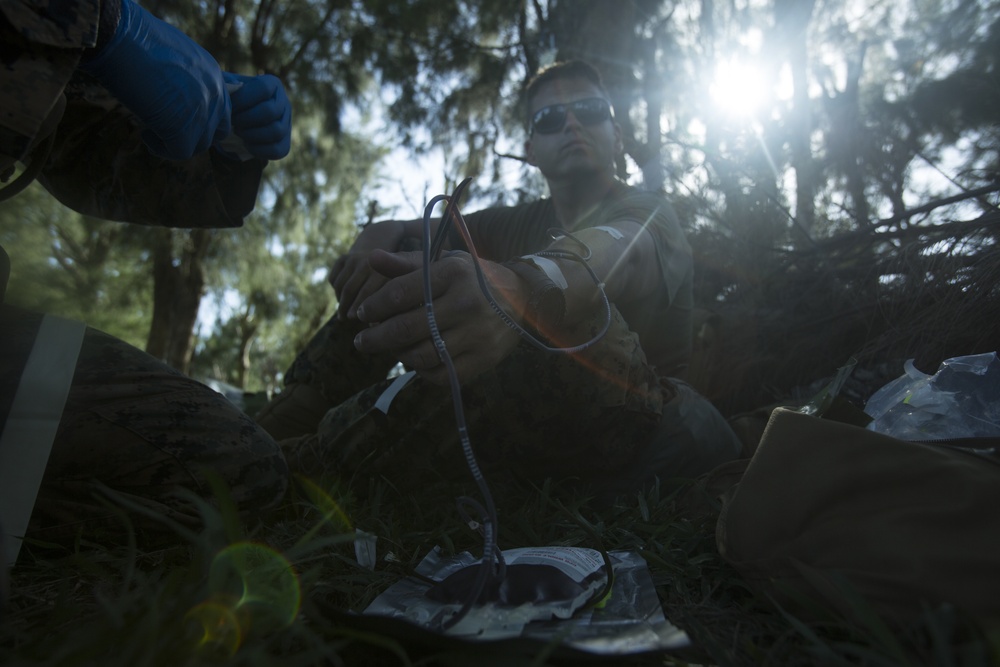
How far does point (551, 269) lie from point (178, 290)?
707 cm

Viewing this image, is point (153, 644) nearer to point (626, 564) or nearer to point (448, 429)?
point (626, 564)

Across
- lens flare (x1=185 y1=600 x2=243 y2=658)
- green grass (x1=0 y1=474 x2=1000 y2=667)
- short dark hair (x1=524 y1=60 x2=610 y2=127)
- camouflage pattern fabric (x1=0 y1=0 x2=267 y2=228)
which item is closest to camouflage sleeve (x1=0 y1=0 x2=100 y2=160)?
camouflage pattern fabric (x1=0 y1=0 x2=267 y2=228)

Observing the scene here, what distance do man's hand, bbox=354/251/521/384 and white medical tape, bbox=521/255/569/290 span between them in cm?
12

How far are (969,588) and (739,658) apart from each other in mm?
249

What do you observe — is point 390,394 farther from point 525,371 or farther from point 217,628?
point 217,628

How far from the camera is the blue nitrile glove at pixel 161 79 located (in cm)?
102

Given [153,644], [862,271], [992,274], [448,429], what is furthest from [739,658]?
[862,271]

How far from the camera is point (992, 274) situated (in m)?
1.38

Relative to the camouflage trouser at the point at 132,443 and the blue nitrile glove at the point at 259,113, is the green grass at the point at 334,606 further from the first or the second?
the blue nitrile glove at the point at 259,113

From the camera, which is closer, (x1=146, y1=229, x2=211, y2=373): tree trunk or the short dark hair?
the short dark hair

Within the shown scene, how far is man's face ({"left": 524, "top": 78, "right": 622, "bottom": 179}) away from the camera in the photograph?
2176 millimetres

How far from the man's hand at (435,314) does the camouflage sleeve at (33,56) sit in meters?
0.47

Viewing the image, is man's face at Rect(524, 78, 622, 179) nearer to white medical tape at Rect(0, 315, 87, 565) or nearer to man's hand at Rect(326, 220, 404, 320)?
man's hand at Rect(326, 220, 404, 320)

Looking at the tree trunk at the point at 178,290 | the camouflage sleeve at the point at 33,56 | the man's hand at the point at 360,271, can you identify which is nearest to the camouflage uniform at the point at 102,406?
the camouflage sleeve at the point at 33,56
